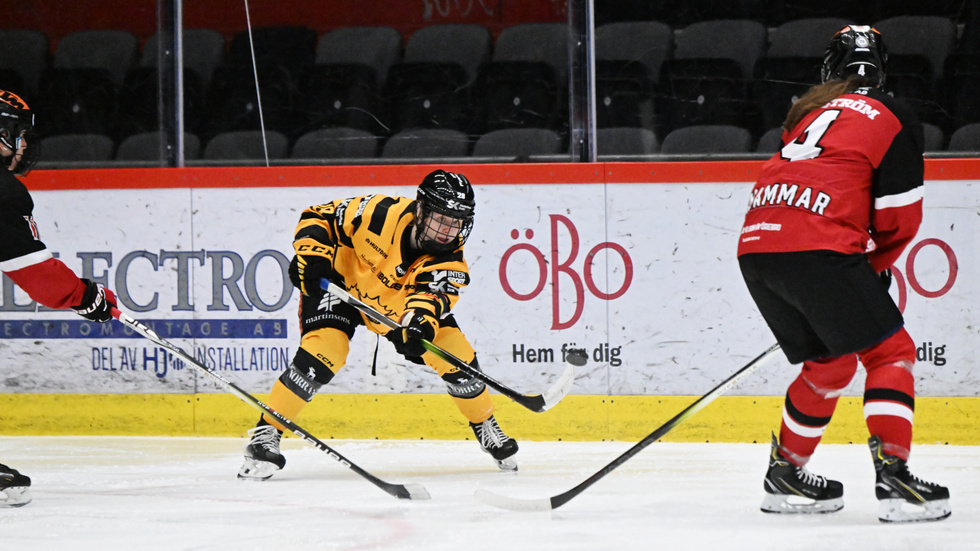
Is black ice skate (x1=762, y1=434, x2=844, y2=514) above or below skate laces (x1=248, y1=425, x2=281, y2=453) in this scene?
above

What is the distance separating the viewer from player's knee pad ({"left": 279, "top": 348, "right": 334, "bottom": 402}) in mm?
3320

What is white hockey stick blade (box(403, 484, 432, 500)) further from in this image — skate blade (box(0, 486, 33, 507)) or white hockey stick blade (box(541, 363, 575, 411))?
skate blade (box(0, 486, 33, 507))

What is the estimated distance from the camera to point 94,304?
9.98 feet

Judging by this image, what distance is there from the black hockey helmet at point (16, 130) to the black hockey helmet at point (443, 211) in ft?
3.64

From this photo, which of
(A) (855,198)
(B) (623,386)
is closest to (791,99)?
(B) (623,386)

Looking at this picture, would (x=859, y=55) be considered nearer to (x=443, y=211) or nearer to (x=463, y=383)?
(x=443, y=211)

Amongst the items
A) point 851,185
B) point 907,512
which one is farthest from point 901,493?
point 851,185

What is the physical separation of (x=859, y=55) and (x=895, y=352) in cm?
73

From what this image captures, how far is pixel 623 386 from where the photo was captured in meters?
4.02

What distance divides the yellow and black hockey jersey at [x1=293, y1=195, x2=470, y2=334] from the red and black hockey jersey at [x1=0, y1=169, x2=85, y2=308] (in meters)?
0.68

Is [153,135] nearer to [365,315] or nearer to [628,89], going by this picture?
[365,315]

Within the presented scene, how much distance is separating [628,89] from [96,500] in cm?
246

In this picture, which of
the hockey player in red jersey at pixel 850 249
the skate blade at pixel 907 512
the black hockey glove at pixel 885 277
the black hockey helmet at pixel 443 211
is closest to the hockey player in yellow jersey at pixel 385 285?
the black hockey helmet at pixel 443 211

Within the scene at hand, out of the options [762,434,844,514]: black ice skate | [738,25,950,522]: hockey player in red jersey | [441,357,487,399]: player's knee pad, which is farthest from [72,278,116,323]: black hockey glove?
[762,434,844,514]: black ice skate
